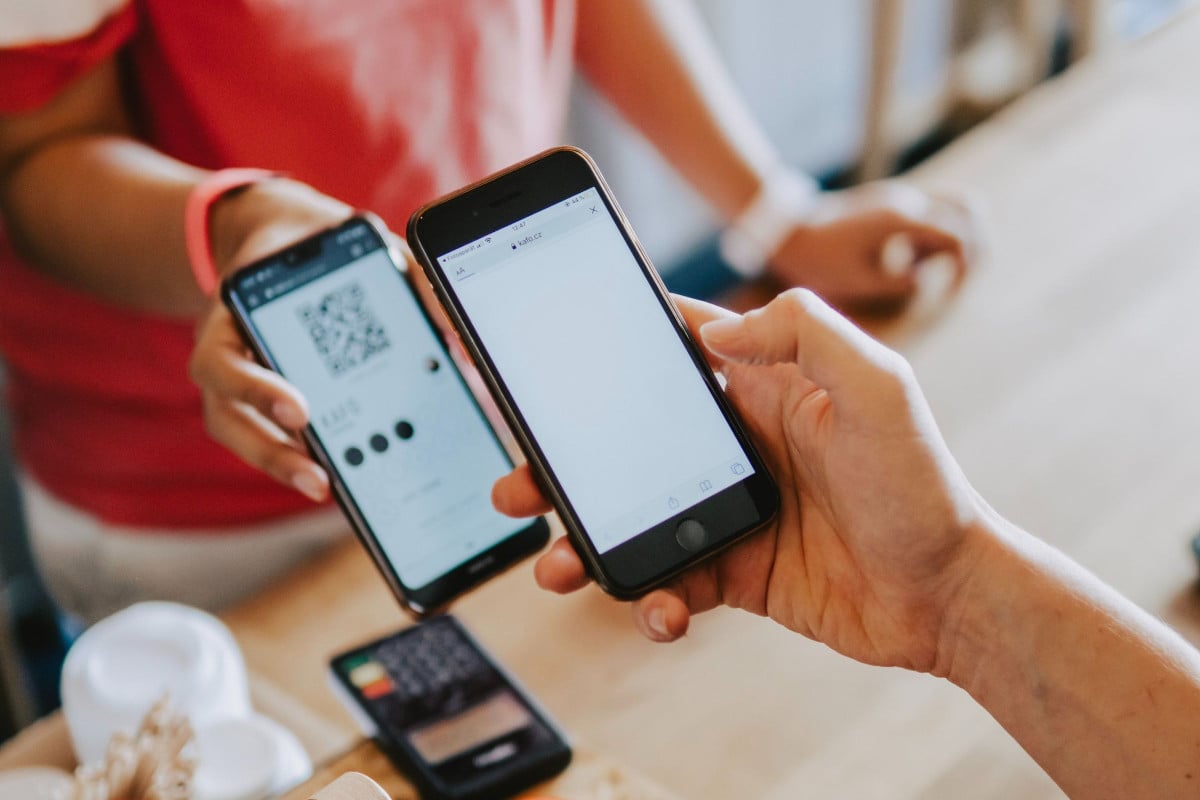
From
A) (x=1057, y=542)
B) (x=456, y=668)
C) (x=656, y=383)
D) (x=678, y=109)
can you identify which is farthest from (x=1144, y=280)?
(x=456, y=668)

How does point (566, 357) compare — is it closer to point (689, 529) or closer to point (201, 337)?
point (689, 529)

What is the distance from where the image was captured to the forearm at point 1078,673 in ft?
1.54

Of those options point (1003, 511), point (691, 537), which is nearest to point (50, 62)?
point (691, 537)

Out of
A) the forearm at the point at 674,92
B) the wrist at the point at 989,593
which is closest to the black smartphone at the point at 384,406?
the wrist at the point at 989,593

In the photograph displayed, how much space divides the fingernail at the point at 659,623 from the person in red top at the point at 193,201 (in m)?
0.19

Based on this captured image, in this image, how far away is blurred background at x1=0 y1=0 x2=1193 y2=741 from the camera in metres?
1.65

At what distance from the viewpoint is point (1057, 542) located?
0.71m

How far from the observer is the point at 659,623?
52cm

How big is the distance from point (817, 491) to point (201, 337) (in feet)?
1.14

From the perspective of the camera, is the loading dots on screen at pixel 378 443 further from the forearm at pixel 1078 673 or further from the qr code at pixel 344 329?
the forearm at pixel 1078 673

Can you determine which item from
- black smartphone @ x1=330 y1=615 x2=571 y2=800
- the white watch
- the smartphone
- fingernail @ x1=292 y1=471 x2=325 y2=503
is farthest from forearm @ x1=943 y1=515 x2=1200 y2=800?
the white watch

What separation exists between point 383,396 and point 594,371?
4.7 inches

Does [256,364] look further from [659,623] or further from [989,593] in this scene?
[989,593]

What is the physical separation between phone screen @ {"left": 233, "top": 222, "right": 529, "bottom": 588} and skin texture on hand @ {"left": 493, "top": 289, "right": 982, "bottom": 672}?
0.17ft
